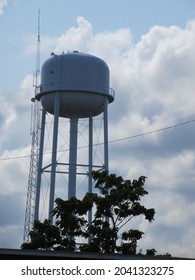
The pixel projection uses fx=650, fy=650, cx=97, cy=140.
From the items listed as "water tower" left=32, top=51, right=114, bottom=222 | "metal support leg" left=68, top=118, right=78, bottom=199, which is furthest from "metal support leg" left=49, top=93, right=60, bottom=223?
"metal support leg" left=68, top=118, right=78, bottom=199

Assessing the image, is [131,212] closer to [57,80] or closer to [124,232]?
[124,232]

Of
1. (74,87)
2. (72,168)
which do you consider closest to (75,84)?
(74,87)

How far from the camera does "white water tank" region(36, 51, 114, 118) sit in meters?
47.3

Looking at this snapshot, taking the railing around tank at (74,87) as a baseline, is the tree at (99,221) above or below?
below

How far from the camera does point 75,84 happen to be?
155 ft

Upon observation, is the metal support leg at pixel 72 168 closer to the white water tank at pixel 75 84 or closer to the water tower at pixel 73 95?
the water tower at pixel 73 95

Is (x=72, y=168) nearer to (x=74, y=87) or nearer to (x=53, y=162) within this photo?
(x=53, y=162)

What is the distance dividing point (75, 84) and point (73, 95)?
832 millimetres

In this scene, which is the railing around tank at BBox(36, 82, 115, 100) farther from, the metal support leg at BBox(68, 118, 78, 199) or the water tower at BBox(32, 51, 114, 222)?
the metal support leg at BBox(68, 118, 78, 199)

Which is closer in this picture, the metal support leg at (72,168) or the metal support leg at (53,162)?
the metal support leg at (53,162)

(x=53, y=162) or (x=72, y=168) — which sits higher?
(x=72, y=168)

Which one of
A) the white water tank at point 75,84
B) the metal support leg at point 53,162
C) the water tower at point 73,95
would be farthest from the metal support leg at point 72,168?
the metal support leg at point 53,162

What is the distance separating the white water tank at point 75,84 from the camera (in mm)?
47344
